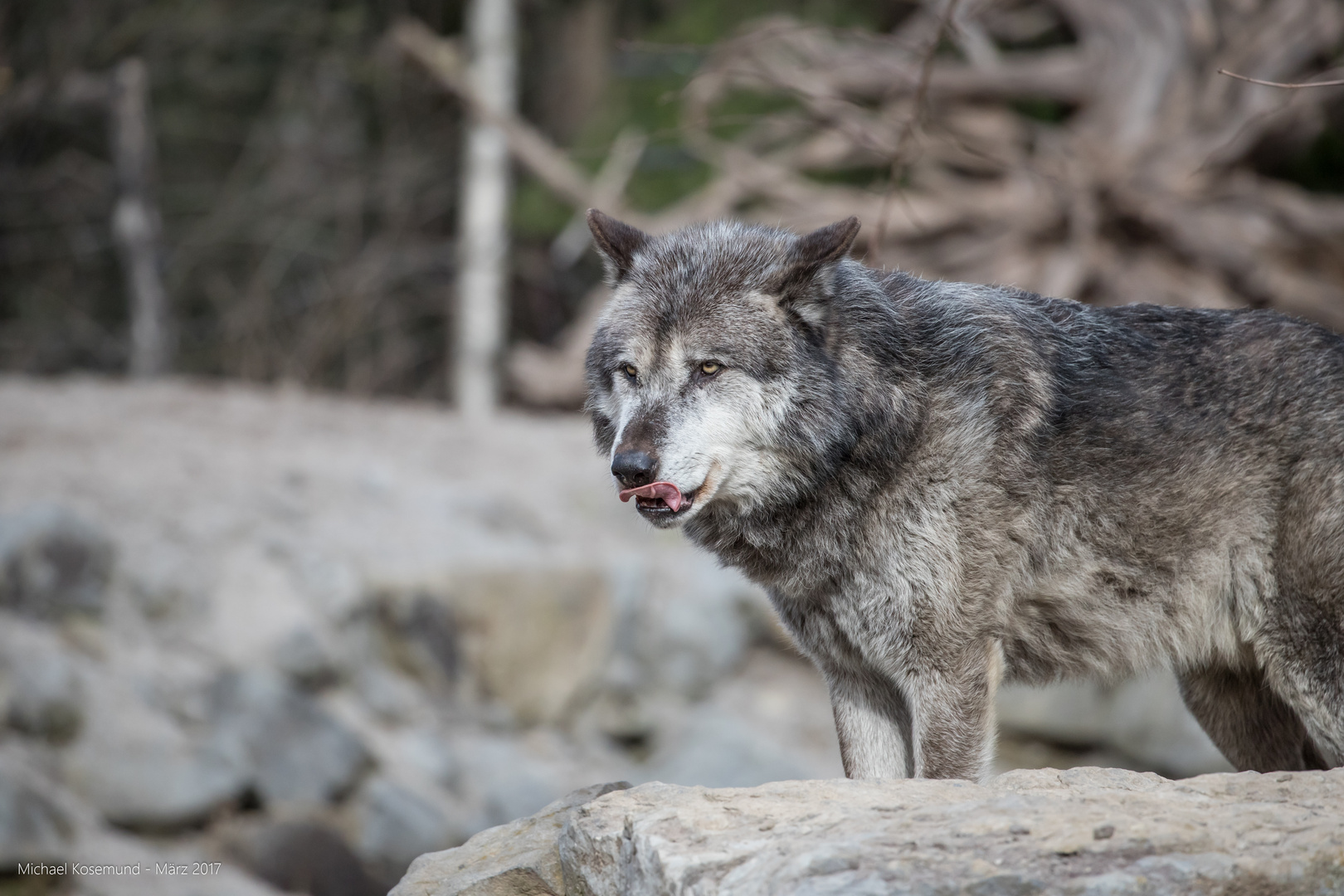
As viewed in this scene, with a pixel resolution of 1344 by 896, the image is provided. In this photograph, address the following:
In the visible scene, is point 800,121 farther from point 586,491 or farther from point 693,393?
point 586,491

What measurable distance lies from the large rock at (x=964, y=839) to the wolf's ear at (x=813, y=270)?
1.33 m

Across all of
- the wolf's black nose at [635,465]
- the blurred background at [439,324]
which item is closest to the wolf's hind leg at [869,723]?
the wolf's black nose at [635,465]

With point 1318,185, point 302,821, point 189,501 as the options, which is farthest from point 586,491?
point 1318,185

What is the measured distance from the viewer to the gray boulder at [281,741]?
272 inches

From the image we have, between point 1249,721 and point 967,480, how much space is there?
4.55 ft

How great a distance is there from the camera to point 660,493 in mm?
A: 3375

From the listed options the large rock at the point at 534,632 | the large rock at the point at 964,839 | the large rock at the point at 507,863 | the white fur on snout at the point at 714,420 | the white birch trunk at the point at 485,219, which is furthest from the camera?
the white birch trunk at the point at 485,219

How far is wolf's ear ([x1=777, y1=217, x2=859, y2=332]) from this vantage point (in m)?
3.54

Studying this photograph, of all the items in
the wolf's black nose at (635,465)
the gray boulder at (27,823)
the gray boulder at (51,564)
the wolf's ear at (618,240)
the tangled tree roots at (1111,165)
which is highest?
the tangled tree roots at (1111,165)

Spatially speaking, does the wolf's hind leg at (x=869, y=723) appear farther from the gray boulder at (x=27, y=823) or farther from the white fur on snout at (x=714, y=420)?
the gray boulder at (x=27, y=823)

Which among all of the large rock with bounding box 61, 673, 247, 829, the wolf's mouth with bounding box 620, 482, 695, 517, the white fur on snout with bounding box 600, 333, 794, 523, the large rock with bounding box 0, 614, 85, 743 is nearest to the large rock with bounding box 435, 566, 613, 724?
the large rock with bounding box 61, 673, 247, 829

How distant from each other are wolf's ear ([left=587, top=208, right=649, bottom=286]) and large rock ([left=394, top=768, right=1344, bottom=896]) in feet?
5.32

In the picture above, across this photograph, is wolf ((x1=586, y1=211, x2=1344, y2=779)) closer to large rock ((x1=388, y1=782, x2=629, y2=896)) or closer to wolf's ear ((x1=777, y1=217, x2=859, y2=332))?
wolf's ear ((x1=777, y1=217, x2=859, y2=332))

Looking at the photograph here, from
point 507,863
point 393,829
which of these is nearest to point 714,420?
point 507,863
